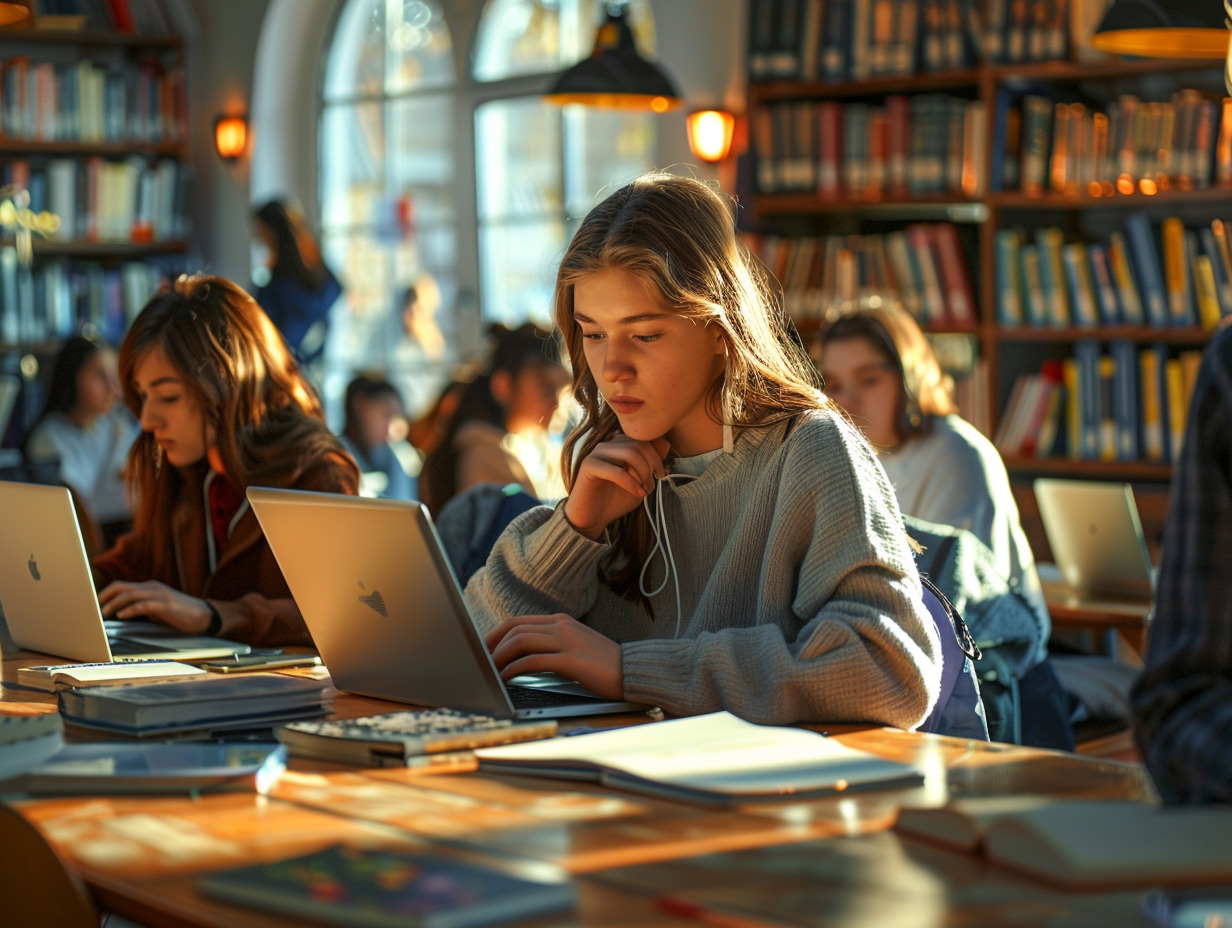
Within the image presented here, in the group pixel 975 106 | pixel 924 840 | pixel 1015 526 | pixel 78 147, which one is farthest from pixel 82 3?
pixel 924 840

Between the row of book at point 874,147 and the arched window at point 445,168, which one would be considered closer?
the row of book at point 874,147

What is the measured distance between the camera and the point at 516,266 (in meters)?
6.48

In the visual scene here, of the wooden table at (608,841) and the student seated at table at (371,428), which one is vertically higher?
the wooden table at (608,841)

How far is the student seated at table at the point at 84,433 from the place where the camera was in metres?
5.20

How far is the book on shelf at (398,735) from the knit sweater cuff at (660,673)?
154 mm

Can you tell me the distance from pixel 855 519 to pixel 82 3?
19.1ft

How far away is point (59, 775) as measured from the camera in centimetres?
120

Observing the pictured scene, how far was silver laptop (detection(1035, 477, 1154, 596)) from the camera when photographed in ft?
10.5

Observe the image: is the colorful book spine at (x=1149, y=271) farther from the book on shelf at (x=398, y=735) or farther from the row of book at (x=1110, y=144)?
the book on shelf at (x=398, y=735)

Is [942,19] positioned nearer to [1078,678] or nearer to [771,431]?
[1078,678]

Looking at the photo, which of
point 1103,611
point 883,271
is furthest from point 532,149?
point 1103,611

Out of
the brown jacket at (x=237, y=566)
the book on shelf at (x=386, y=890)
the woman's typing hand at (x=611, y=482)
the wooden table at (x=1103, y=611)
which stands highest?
the woman's typing hand at (x=611, y=482)

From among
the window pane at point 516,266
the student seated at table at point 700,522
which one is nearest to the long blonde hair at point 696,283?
the student seated at table at point 700,522

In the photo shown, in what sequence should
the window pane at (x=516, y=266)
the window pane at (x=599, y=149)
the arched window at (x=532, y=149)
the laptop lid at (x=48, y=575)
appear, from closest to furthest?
the laptop lid at (x=48, y=575), the window pane at (x=599, y=149), the arched window at (x=532, y=149), the window pane at (x=516, y=266)
